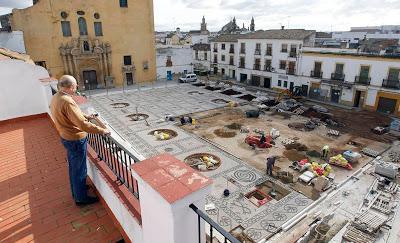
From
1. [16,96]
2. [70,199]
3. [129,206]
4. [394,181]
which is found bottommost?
[394,181]

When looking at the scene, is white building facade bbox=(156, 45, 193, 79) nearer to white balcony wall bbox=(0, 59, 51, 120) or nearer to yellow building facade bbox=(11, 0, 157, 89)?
yellow building facade bbox=(11, 0, 157, 89)

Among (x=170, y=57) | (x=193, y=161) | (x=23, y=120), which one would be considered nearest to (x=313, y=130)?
(x=193, y=161)

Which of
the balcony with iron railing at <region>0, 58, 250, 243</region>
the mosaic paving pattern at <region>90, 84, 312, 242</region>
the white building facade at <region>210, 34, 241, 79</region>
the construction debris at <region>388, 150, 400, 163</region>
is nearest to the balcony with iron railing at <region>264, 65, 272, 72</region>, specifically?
the white building facade at <region>210, 34, 241, 79</region>

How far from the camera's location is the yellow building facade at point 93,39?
3056 cm

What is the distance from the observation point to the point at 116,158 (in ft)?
14.6

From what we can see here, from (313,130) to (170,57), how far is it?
27.9 m

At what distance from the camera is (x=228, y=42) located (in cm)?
4209

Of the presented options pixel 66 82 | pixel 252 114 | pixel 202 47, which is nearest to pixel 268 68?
pixel 252 114

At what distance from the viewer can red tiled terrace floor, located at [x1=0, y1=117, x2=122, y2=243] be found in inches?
155

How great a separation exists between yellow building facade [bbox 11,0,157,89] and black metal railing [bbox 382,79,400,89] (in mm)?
29374

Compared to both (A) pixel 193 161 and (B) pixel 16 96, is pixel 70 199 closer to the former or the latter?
(B) pixel 16 96

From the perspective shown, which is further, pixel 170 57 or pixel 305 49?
pixel 170 57

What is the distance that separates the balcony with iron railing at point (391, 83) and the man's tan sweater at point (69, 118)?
2958cm

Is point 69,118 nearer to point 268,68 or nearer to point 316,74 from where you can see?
point 316,74
